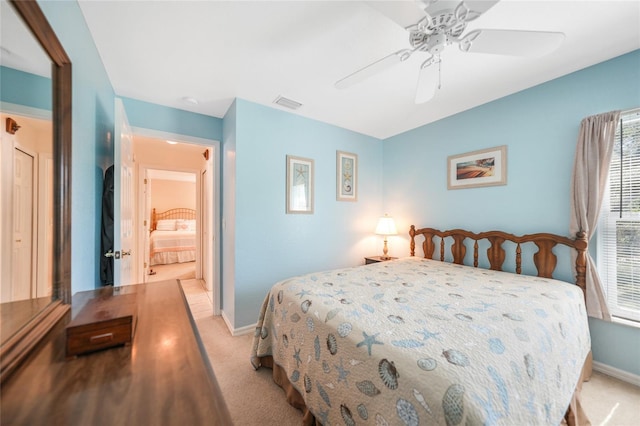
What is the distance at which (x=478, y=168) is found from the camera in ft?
8.93

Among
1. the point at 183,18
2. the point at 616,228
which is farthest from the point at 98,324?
the point at 616,228

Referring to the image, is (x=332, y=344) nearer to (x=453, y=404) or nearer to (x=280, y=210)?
(x=453, y=404)

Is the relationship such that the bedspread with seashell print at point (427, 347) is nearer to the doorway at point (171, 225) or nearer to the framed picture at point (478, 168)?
the framed picture at point (478, 168)

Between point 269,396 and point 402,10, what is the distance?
253cm

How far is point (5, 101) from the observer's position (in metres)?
0.69

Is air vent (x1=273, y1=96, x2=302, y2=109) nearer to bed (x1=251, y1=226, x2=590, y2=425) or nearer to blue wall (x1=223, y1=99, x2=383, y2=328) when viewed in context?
blue wall (x1=223, y1=99, x2=383, y2=328)

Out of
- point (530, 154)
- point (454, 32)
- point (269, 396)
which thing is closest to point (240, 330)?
point (269, 396)

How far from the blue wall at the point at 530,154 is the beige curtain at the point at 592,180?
11 centimetres

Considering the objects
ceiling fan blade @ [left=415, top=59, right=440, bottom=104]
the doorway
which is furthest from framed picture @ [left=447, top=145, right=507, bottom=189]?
the doorway

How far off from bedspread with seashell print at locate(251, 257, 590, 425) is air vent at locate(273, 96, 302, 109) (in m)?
1.92

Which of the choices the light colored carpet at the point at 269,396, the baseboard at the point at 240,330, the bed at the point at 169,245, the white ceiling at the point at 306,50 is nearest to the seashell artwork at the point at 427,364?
the light colored carpet at the point at 269,396

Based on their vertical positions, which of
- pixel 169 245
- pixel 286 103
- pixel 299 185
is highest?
pixel 286 103

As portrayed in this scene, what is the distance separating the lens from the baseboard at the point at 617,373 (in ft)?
5.87

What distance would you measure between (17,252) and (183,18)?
1.61 metres
